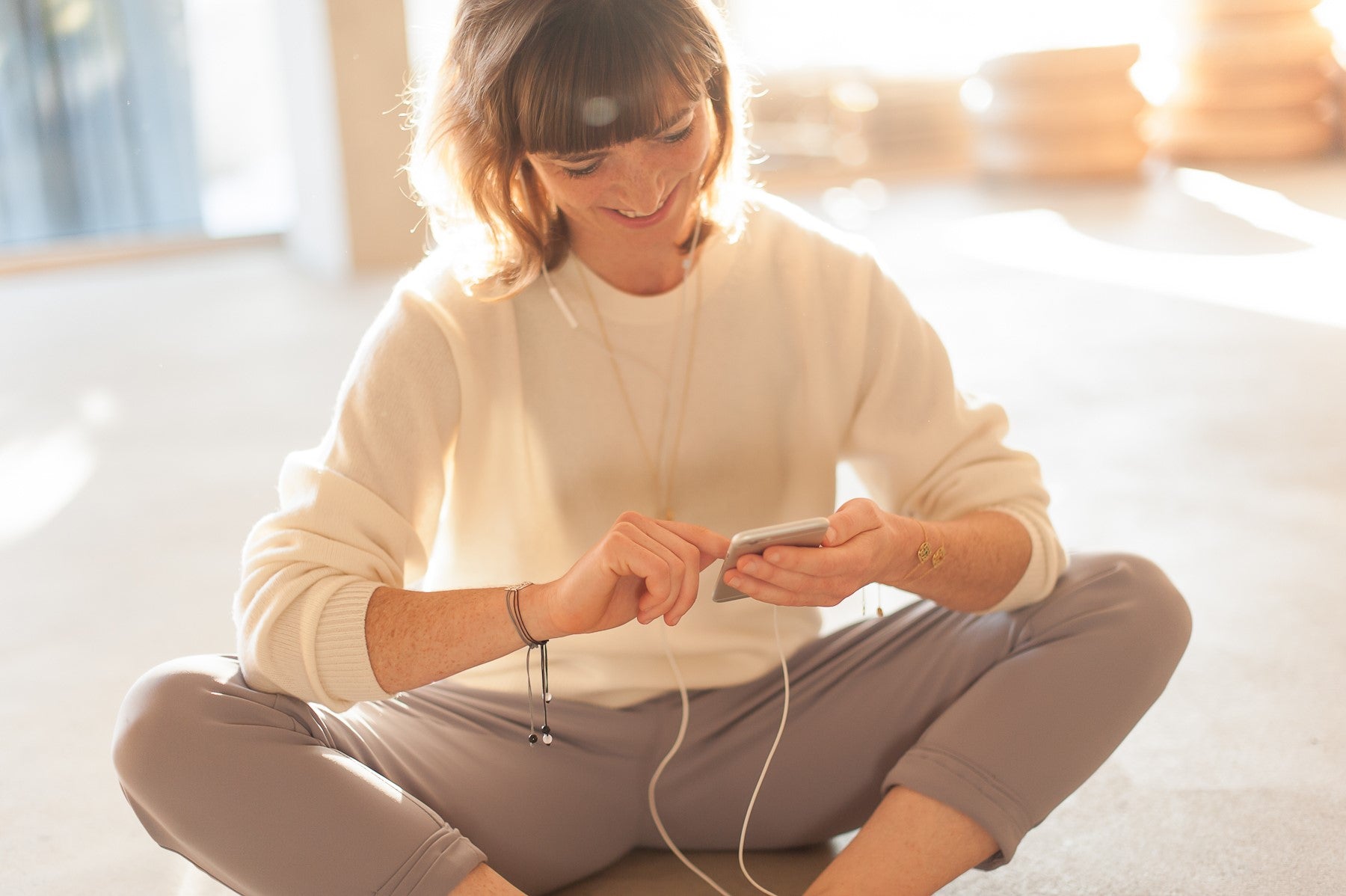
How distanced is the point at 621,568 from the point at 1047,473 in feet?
5.41

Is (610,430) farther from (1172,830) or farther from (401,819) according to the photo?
(1172,830)

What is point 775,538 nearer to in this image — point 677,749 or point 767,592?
point 767,592

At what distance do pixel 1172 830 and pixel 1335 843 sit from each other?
0.16 m

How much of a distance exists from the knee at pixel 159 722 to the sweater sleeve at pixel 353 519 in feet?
0.19

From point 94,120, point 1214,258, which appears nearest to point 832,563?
point 1214,258

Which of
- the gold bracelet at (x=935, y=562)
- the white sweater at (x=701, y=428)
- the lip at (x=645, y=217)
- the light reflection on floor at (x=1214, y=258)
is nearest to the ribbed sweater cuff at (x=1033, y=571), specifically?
the white sweater at (x=701, y=428)

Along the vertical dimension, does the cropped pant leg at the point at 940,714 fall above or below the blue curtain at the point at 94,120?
below

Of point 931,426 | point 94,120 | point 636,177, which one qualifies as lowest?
point 931,426

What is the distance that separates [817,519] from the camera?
1.14 m

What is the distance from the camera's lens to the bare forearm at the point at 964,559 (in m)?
1.26

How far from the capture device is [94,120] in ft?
17.4

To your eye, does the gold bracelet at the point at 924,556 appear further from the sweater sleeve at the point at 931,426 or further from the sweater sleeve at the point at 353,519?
the sweater sleeve at the point at 353,519

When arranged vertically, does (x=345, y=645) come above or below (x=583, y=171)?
below

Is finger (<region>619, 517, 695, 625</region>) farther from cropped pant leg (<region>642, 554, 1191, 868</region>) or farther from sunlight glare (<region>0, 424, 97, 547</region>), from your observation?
sunlight glare (<region>0, 424, 97, 547</region>)
